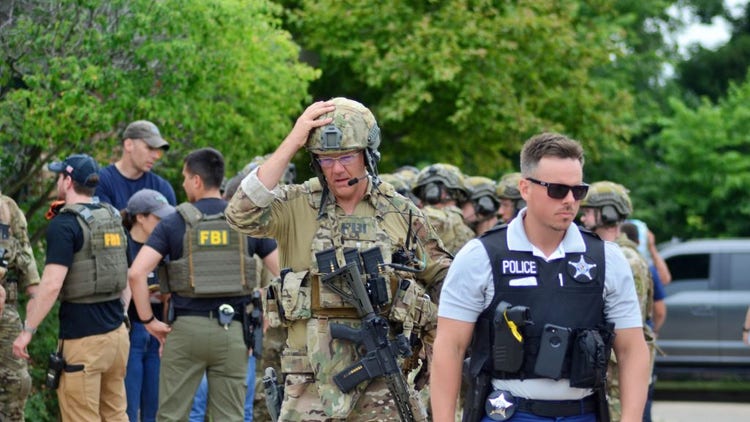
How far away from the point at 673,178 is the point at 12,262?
18792 millimetres

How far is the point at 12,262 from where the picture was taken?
8.47 metres

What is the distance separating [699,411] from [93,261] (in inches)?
374

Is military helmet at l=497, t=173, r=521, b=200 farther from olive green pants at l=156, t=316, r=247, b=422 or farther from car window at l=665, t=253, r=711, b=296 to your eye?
car window at l=665, t=253, r=711, b=296

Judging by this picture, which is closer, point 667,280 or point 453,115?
point 667,280

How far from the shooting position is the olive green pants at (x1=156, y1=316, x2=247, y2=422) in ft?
27.0

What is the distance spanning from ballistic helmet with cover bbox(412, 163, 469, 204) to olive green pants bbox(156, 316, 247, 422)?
8.70 ft

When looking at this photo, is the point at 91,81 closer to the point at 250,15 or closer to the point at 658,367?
the point at 250,15

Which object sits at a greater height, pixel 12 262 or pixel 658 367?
pixel 12 262

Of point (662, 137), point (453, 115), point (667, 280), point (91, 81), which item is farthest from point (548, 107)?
point (91, 81)

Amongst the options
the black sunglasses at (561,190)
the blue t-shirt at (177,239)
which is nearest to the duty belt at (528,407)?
the black sunglasses at (561,190)

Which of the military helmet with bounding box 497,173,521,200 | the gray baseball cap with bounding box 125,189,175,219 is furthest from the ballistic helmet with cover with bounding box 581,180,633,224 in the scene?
the gray baseball cap with bounding box 125,189,175,219

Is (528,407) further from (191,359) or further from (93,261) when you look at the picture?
(93,261)

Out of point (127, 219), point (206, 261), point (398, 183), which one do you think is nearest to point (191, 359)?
point (206, 261)

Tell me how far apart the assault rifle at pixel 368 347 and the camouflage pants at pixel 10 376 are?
3.37m
